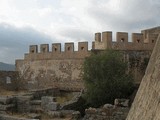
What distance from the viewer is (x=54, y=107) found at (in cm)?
2211

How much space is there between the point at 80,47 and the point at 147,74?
72.0ft

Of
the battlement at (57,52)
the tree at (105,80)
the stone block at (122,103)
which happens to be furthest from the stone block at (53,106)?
the battlement at (57,52)

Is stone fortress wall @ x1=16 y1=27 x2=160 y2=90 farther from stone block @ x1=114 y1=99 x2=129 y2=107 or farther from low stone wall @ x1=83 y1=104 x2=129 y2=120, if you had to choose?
low stone wall @ x1=83 y1=104 x2=129 y2=120

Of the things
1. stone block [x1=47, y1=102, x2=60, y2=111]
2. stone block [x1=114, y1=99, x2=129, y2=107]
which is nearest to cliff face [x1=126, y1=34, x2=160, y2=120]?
stone block [x1=114, y1=99, x2=129, y2=107]

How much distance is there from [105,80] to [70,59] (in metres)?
7.73

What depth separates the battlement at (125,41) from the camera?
26891mm

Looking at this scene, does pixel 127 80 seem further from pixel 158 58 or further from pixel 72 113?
pixel 158 58

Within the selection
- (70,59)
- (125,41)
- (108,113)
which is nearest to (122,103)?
(108,113)

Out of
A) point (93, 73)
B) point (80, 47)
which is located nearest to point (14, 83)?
point (80, 47)

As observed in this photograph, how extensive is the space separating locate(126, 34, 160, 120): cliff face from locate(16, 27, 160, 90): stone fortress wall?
65.7 ft

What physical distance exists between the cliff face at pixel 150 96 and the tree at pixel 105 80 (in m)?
15.5

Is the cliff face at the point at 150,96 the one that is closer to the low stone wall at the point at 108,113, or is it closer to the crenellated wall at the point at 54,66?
the low stone wall at the point at 108,113

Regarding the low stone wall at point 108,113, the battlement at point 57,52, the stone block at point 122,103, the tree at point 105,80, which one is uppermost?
the battlement at point 57,52

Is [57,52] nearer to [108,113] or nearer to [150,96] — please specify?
[108,113]
